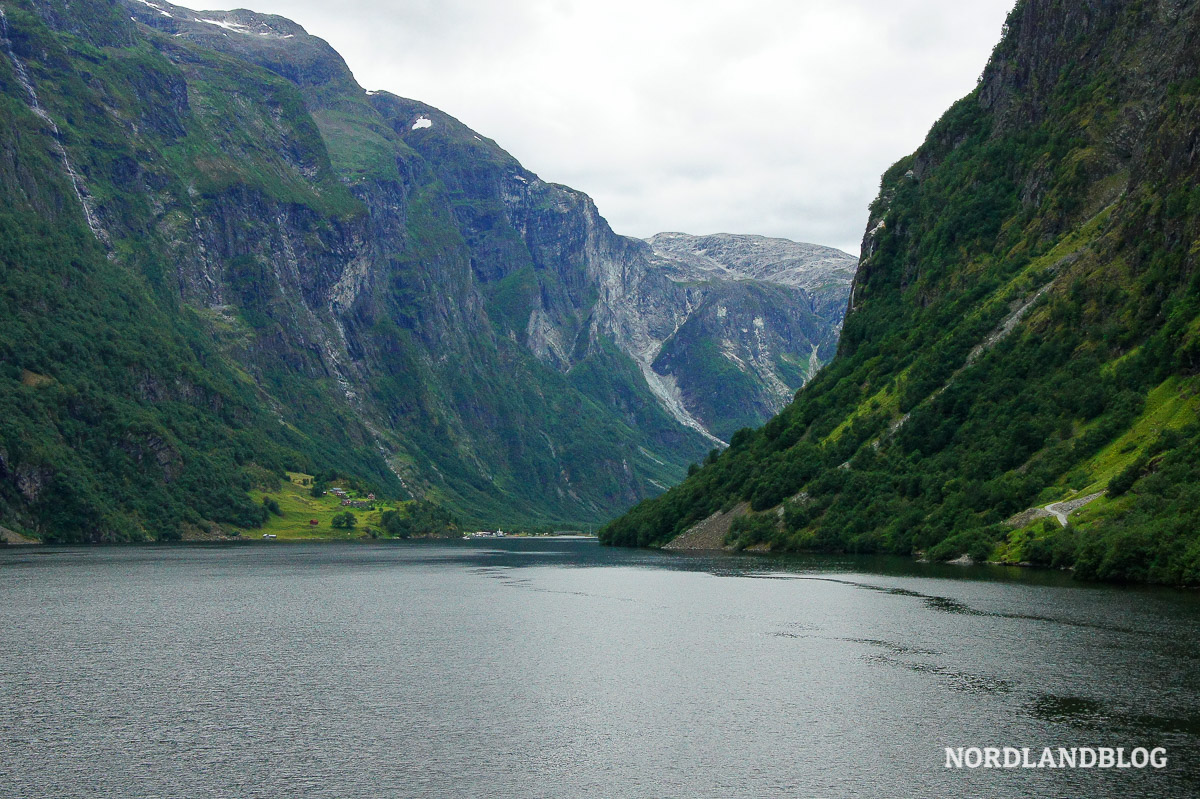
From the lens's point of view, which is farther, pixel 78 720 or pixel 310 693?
pixel 310 693

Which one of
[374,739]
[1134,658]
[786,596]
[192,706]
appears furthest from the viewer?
[786,596]

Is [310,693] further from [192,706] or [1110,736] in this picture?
[1110,736]

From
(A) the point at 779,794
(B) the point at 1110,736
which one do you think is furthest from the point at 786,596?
(A) the point at 779,794

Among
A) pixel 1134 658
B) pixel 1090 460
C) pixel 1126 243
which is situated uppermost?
pixel 1126 243

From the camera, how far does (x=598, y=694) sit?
65875mm

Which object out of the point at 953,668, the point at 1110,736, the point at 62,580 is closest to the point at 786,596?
the point at 953,668

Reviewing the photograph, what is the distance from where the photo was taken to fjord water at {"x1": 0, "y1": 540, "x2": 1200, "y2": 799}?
47188 mm

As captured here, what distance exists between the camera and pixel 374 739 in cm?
5403

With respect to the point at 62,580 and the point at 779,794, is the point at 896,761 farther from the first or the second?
the point at 62,580

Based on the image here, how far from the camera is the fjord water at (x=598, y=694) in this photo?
4719 centimetres

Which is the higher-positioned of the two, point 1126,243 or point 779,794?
point 1126,243

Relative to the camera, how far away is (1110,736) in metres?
51.6

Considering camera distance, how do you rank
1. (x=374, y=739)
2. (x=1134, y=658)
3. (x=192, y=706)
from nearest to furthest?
1. (x=374, y=739)
2. (x=192, y=706)
3. (x=1134, y=658)

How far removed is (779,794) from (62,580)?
132 metres
